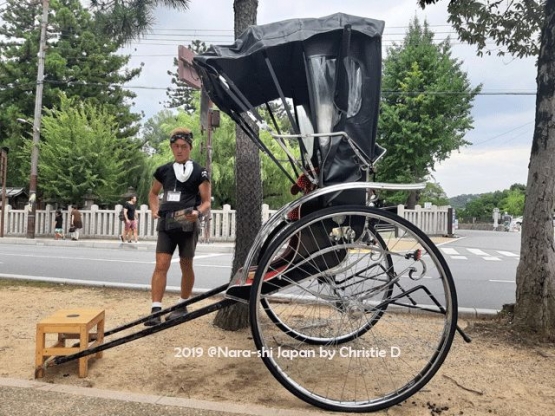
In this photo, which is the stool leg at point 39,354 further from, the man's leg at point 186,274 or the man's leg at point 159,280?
the man's leg at point 186,274

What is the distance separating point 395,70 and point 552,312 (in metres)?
24.9

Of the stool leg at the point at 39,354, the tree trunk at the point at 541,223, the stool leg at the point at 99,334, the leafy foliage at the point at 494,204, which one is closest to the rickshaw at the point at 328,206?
the stool leg at the point at 39,354

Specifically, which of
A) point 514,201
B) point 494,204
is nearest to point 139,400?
point 514,201

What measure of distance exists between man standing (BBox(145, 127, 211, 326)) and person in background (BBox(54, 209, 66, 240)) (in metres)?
19.0

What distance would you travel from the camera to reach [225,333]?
413 cm

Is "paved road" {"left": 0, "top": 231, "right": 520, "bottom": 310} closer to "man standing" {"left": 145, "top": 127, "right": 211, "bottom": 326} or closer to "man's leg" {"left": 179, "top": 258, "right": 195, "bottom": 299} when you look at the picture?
"man's leg" {"left": 179, "top": 258, "right": 195, "bottom": 299}

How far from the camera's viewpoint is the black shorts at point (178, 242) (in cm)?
373

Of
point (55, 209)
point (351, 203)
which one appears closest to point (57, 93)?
point (55, 209)

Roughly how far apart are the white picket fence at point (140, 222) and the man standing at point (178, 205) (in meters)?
13.4

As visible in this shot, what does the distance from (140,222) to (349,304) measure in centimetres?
1865

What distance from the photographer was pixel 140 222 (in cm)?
2019

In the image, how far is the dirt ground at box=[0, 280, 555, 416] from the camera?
2.68m

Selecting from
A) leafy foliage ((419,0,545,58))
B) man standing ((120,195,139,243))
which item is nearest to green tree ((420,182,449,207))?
man standing ((120,195,139,243))

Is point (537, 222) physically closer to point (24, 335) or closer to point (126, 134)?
point (24, 335)
